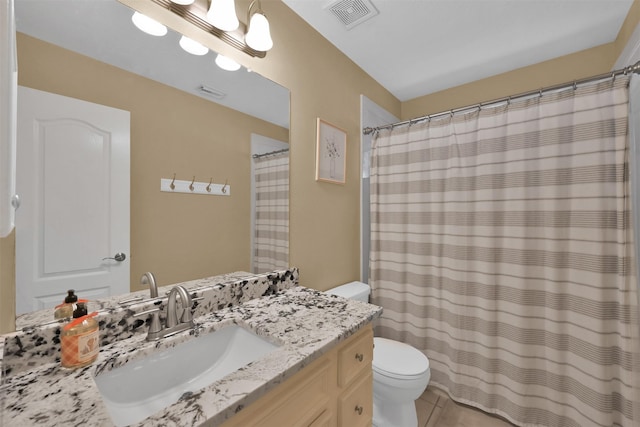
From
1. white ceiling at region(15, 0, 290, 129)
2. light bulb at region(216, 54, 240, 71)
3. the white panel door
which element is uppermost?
light bulb at region(216, 54, 240, 71)

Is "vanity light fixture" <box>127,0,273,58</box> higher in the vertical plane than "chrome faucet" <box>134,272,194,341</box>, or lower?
higher

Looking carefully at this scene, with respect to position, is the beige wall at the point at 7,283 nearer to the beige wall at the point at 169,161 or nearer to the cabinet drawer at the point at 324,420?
the beige wall at the point at 169,161

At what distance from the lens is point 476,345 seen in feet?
5.57

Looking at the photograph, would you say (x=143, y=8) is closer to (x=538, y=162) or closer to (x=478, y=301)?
(x=538, y=162)

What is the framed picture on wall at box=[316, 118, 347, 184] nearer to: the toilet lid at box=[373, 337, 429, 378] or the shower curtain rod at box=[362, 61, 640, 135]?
the shower curtain rod at box=[362, 61, 640, 135]

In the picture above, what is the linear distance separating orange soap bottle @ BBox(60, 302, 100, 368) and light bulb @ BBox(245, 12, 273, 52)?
1.20m

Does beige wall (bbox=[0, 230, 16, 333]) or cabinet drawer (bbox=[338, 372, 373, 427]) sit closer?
beige wall (bbox=[0, 230, 16, 333])

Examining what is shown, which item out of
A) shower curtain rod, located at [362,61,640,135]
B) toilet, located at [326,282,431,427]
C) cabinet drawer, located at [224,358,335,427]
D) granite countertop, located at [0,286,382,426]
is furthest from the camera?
toilet, located at [326,282,431,427]

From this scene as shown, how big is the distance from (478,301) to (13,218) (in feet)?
7.03

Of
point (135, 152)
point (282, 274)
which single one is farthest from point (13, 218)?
point (282, 274)

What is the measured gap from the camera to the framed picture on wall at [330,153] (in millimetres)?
1674

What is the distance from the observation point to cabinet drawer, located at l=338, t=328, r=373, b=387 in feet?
2.97

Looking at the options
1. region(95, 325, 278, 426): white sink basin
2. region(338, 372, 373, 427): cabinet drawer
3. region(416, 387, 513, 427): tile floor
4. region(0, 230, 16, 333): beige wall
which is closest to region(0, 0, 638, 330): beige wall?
region(95, 325, 278, 426): white sink basin

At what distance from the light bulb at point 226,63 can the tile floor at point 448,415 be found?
2.24 meters
